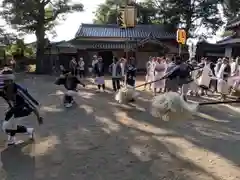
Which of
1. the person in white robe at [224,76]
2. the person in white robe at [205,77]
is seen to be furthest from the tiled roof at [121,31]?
the person in white robe at [224,76]

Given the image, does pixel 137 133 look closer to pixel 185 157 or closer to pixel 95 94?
pixel 185 157

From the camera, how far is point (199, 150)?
667 cm

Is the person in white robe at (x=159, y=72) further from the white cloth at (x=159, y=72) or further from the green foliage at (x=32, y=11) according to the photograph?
the green foliage at (x=32, y=11)

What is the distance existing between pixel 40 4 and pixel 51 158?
85.3 ft

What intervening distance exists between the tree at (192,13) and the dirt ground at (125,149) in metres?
28.0

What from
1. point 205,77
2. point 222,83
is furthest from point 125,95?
point 222,83

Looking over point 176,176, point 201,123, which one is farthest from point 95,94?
point 176,176

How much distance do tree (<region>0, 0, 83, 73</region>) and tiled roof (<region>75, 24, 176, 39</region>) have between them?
3.73 metres

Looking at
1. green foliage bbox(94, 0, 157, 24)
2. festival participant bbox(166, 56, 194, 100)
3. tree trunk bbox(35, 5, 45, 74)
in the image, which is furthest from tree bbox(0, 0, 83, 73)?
festival participant bbox(166, 56, 194, 100)

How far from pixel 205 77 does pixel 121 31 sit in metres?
22.5

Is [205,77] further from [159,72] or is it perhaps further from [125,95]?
[125,95]

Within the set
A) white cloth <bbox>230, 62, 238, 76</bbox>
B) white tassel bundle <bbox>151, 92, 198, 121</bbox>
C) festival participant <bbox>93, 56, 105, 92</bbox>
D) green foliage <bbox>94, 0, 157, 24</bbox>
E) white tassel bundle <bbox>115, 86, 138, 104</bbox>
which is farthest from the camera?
green foliage <bbox>94, 0, 157, 24</bbox>

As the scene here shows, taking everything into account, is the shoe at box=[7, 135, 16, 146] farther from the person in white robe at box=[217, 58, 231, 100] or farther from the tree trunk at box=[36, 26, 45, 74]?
the tree trunk at box=[36, 26, 45, 74]

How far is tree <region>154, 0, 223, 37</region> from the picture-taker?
36812 millimetres
